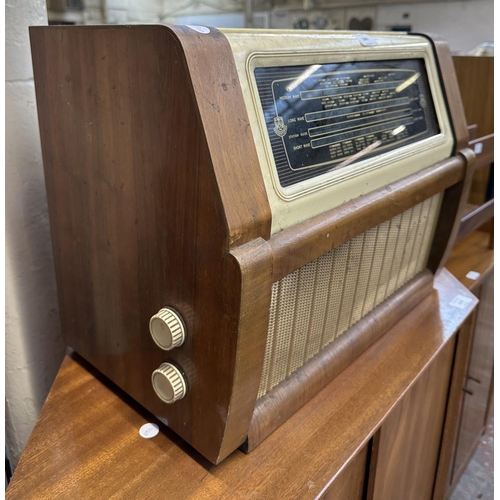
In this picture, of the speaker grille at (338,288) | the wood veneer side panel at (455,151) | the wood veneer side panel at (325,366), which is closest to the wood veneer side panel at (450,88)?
the wood veneer side panel at (455,151)

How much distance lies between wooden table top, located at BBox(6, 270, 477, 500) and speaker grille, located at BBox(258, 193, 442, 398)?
11 centimetres

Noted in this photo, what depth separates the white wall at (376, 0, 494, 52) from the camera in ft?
11.2

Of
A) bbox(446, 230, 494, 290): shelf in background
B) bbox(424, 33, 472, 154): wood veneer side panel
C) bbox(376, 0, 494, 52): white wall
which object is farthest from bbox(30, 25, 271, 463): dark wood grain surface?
bbox(376, 0, 494, 52): white wall

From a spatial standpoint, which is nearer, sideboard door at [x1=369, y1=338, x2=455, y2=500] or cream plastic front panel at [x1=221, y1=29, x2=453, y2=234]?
cream plastic front panel at [x1=221, y1=29, x2=453, y2=234]

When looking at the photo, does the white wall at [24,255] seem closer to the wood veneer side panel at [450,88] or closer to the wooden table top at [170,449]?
the wooden table top at [170,449]

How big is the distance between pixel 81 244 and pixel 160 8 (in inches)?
95.1

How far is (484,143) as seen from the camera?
55.6 inches

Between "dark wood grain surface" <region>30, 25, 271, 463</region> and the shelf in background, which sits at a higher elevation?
"dark wood grain surface" <region>30, 25, 271, 463</region>

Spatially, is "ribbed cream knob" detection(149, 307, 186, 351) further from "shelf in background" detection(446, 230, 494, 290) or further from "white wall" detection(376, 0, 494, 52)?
"white wall" detection(376, 0, 494, 52)

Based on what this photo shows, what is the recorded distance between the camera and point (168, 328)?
72cm

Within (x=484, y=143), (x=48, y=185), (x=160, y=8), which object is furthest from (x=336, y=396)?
(x=160, y=8)

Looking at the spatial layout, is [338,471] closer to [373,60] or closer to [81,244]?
[81,244]

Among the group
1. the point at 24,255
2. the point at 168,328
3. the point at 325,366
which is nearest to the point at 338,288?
the point at 325,366

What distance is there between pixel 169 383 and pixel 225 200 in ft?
1.07
